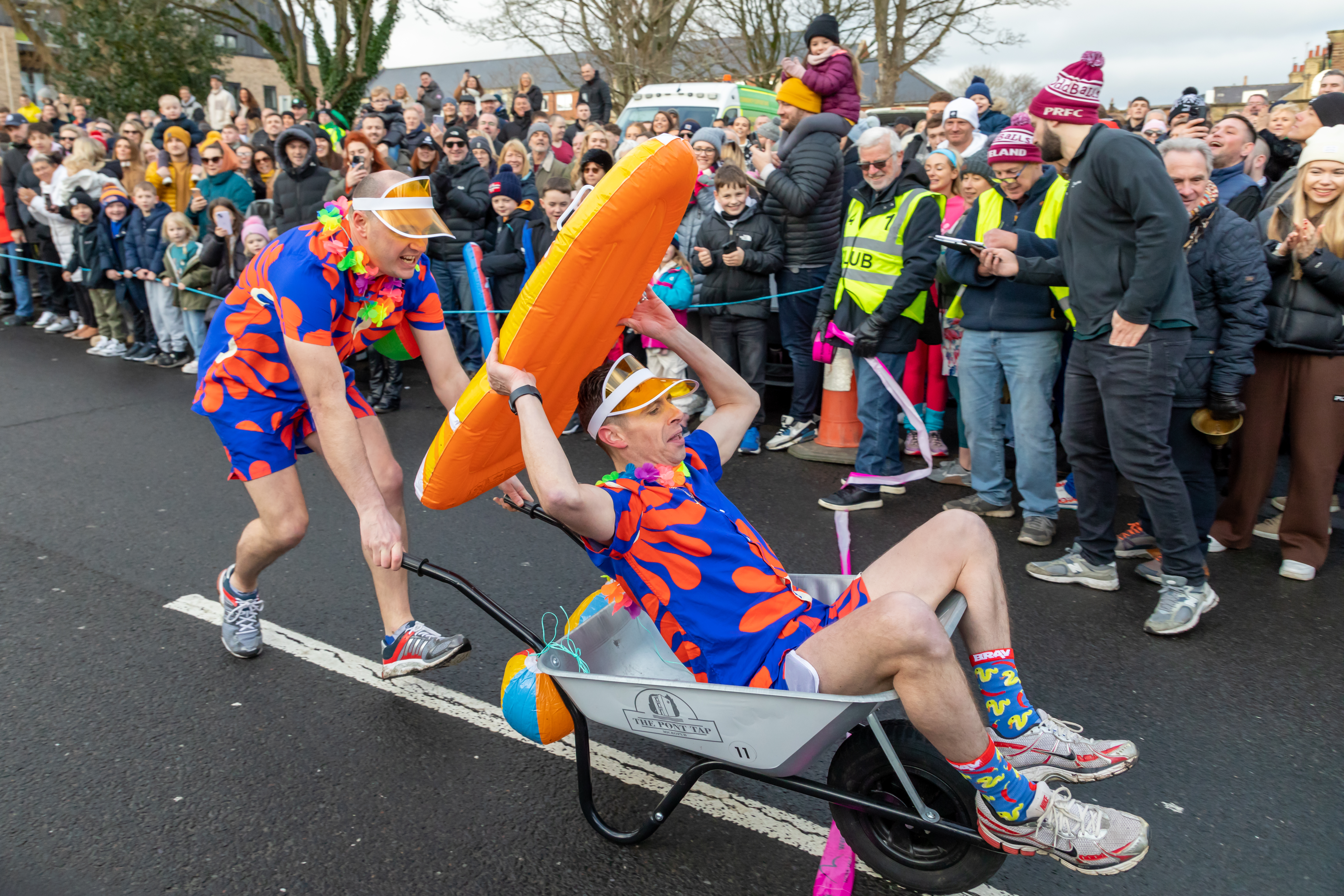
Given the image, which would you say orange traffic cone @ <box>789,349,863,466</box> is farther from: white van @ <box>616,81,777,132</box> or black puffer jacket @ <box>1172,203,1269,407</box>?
white van @ <box>616,81,777,132</box>

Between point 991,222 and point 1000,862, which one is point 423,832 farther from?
point 991,222

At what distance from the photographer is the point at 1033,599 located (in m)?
4.47

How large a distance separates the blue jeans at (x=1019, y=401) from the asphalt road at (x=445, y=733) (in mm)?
339

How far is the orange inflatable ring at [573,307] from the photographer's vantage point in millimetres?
2430

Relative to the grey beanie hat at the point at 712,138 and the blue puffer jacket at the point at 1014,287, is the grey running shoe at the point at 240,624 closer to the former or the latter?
the blue puffer jacket at the point at 1014,287

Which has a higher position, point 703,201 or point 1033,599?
point 703,201

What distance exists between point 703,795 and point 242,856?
1.39 metres

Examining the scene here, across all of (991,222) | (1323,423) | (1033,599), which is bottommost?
(1033,599)

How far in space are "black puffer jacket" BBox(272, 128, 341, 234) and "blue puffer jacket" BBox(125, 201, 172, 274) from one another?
1.68 meters

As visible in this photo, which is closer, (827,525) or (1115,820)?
(1115,820)

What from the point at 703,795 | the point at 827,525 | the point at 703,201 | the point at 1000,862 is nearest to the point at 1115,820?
the point at 1000,862

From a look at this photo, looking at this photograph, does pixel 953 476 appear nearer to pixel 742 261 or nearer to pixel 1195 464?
pixel 1195 464

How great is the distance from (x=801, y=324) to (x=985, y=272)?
197 centimetres

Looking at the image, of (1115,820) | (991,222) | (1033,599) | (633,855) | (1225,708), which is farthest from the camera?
(991,222)
